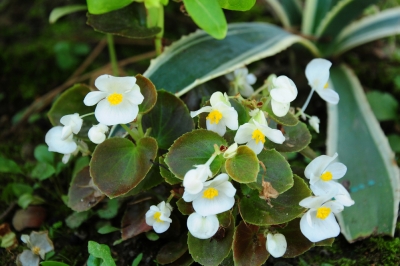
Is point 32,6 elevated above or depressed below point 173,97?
below

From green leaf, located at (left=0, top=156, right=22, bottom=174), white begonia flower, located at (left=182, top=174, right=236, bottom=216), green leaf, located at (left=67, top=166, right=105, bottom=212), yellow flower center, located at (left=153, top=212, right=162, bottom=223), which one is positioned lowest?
green leaf, located at (left=0, top=156, right=22, bottom=174)

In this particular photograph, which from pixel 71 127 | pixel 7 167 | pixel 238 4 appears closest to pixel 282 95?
pixel 238 4

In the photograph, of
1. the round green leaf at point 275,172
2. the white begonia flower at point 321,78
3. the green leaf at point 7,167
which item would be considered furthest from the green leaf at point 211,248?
the green leaf at point 7,167

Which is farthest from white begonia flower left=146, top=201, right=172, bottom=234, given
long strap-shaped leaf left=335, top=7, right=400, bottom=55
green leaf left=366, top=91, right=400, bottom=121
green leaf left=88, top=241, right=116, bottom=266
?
long strap-shaped leaf left=335, top=7, right=400, bottom=55

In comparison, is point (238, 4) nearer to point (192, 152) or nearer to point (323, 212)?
point (192, 152)

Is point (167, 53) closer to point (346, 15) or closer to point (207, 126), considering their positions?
point (207, 126)

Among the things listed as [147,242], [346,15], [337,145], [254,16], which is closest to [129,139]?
[147,242]

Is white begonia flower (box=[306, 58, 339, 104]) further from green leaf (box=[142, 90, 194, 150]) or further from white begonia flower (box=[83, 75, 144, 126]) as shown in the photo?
white begonia flower (box=[83, 75, 144, 126])

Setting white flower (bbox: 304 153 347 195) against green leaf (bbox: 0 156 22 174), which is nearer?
white flower (bbox: 304 153 347 195)
